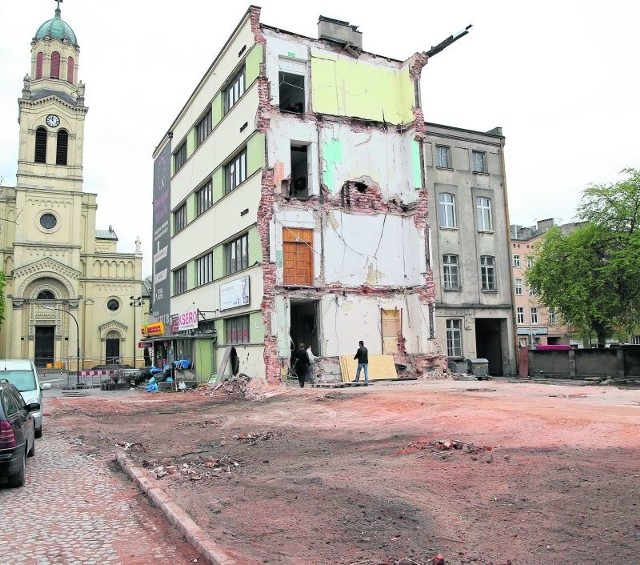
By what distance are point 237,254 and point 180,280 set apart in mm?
11098

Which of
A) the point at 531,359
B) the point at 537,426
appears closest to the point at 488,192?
the point at 531,359

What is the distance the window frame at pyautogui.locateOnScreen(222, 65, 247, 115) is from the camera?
89.6 ft

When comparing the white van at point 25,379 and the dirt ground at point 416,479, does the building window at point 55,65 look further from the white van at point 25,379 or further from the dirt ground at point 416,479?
the dirt ground at point 416,479

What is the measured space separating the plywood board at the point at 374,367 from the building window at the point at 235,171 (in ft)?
32.0

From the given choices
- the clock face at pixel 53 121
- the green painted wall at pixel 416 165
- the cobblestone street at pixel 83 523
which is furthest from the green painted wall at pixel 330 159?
the clock face at pixel 53 121

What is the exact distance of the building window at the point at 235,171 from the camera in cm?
2719

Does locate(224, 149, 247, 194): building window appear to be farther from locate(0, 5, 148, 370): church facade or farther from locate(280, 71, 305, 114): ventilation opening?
locate(0, 5, 148, 370): church facade

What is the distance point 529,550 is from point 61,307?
6139 centimetres

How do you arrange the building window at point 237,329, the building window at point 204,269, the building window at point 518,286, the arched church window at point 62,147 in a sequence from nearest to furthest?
the building window at point 237,329
the building window at point 204,269
the arched church window at point 62,147
the building window at point 518,286

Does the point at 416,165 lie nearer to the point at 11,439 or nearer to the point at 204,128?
the point at 204,128

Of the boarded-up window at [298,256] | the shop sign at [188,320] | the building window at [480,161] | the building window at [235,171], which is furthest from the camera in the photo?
the building window at [480,161]

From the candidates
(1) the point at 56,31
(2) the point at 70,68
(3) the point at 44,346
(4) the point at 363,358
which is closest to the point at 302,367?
(4) the point at 363,358

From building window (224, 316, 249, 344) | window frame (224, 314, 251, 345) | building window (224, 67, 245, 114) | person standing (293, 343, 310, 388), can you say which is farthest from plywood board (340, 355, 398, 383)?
building window (224, 67, 245, 114)

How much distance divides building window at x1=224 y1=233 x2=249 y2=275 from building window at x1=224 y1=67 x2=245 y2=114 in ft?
22.2
